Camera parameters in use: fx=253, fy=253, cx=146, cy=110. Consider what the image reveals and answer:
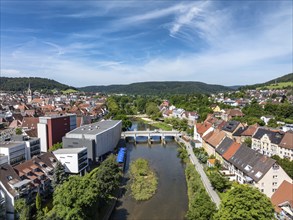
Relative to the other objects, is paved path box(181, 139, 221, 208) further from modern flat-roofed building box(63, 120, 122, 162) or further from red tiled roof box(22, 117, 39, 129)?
red tiled roof box(22, 117, 39, 129)

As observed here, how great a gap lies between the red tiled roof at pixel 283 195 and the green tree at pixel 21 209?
2039 cm

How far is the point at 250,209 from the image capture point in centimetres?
1661

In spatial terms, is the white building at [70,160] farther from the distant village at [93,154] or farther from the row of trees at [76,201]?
the row of trees at [76,201]

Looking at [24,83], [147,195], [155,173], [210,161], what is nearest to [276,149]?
[210,161]

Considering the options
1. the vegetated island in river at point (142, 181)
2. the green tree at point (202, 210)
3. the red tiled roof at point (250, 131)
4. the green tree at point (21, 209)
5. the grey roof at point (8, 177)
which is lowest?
the vegetated island in river at point (142, 181)

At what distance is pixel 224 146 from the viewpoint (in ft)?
115

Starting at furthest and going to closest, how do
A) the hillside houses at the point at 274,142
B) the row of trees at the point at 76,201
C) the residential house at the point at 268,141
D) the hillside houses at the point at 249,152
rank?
the residential house at the point at 268,141, the hillside houses at the point at 274,142, the hillside houses at the point at 249,152, the row of trees at the point at 76,201

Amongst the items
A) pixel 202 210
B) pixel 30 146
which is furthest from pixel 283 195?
pixel 30 146

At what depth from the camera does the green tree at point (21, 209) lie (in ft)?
64.8

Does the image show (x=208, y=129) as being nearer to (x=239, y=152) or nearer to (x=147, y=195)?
(x=239, y=152)

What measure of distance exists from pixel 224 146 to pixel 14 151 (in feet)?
89.3

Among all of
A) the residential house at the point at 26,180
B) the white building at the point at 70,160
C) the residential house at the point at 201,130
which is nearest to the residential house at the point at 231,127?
the residential house at the point at 201,130

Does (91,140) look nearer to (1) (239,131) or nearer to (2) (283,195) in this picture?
(2) (283,195)

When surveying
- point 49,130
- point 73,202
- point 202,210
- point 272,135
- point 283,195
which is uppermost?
point 272,135
